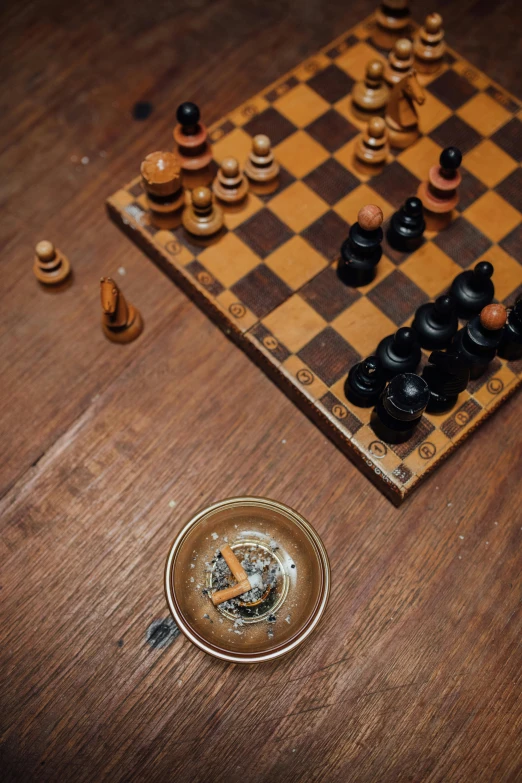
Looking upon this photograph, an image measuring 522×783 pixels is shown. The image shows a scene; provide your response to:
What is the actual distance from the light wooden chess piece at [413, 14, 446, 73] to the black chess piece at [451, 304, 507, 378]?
3.00ft

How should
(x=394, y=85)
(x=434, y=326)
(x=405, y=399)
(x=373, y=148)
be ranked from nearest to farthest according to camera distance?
(x=405, y=399), (x=434, y=326), (x=373, y=148), (x=394, y=85)

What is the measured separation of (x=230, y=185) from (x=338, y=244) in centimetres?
32

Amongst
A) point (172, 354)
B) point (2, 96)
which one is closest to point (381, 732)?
point (172, 354)

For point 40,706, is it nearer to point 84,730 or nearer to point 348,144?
point 84,730

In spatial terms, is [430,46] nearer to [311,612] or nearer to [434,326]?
[434,326]

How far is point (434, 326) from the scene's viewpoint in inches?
63.7

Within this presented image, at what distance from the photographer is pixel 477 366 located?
1607mm

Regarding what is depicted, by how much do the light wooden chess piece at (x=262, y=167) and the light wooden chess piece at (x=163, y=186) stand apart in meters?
0.20

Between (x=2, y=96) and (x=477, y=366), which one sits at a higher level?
(x=2, y=96)

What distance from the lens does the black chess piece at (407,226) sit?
5.51 feet

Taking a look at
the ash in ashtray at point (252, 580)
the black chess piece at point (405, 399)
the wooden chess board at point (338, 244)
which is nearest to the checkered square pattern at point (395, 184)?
the wooden chess board at point (338, 244)

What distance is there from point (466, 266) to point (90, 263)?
3.34ft

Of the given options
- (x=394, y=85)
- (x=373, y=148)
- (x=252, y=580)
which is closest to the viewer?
(x=252, y=580)

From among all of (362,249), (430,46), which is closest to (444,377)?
(362,249)
